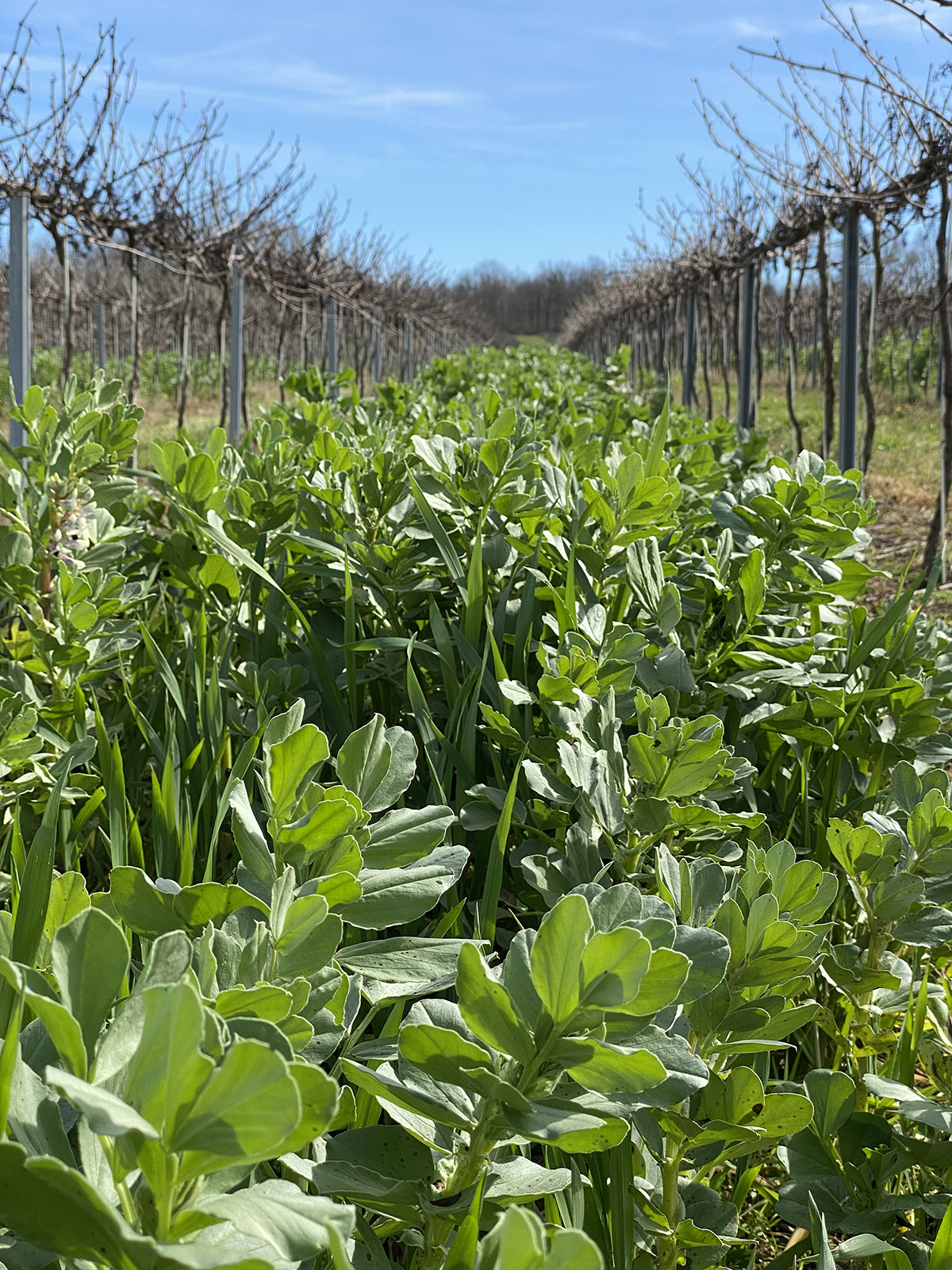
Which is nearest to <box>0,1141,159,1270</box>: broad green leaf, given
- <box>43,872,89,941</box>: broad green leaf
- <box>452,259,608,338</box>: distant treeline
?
<box>43,872,89,941</box>: broad green leaf

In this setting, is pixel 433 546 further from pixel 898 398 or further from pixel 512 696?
pixel 898 398

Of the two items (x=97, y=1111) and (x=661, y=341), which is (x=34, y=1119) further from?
(x=661, y=341)

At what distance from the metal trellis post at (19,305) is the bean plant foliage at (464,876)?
5.04 m

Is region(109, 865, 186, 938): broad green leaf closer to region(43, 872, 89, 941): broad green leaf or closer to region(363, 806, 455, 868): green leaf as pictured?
region(43, 872, 89, 941): broad green leaf

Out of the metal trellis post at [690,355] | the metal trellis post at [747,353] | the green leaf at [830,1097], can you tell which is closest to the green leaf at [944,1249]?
the green leaf at [830,1097]

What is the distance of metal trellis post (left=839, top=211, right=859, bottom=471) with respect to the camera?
6.26 m

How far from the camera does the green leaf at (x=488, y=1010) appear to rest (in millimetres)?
488

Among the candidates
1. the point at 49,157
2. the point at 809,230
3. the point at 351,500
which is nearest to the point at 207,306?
the point at 49,157

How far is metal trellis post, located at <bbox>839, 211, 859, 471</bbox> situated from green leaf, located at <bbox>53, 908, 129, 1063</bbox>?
6316 millimetres

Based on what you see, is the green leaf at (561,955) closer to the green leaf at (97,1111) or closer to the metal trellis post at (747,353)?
the green leaf at (97,1111)

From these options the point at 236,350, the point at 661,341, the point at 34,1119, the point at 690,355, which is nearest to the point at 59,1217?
the point at 34,1119

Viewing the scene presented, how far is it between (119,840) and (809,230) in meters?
9.76

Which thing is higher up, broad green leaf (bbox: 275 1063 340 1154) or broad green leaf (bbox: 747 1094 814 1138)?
broad green leaf (bbox: 275 1063 340 1154)

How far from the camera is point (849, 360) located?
21.1 feet
